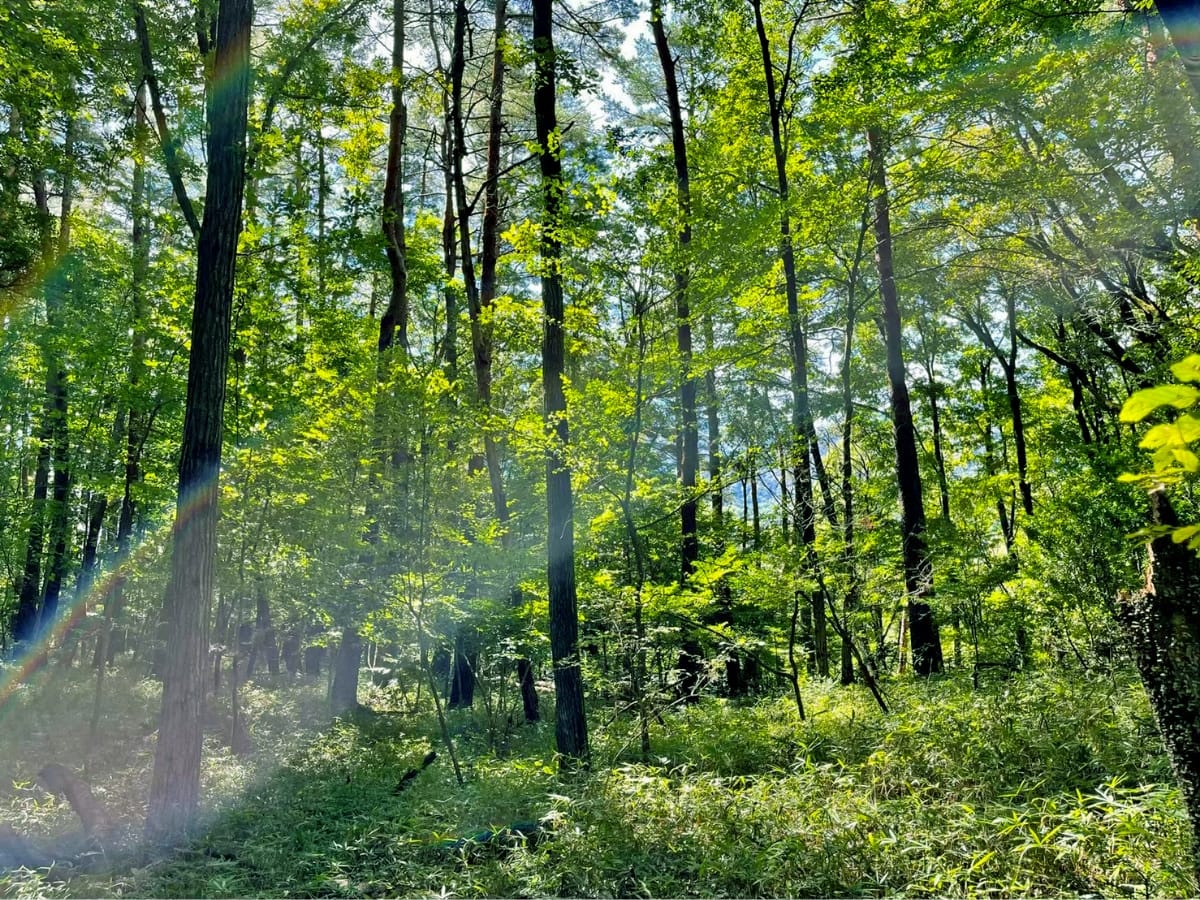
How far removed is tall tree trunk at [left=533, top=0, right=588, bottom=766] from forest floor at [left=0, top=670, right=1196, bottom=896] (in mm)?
555

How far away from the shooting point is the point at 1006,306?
46.5 feet

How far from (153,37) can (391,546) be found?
6.65 metres

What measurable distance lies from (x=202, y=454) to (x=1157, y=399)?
6.32 metres

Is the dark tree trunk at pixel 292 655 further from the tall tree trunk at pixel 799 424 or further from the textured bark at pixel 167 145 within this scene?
the tall tree trunk at pixel 799 424

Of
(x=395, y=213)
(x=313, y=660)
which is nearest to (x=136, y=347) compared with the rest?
(x=395, y=213)

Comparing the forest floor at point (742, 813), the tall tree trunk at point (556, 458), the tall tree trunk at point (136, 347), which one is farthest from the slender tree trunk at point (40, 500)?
the tall tree trunk at point (556, 458)

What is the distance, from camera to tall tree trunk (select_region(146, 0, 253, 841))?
5148mm

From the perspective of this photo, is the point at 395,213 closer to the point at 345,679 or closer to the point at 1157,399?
the point at 345,679

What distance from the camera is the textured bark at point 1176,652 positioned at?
2.16 meters

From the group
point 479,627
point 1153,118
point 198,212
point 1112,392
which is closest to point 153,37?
point 198,212

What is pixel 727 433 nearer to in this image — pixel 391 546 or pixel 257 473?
pixel 391 546

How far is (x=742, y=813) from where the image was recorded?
399 centimetres

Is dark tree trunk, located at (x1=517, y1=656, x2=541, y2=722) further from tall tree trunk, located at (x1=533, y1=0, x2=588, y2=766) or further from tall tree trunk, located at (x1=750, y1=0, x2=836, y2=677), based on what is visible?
tall tree trunk, located at (x1=750, y1=0, x2=836, y2=677)

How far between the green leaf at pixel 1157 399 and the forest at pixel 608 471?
1716mm
